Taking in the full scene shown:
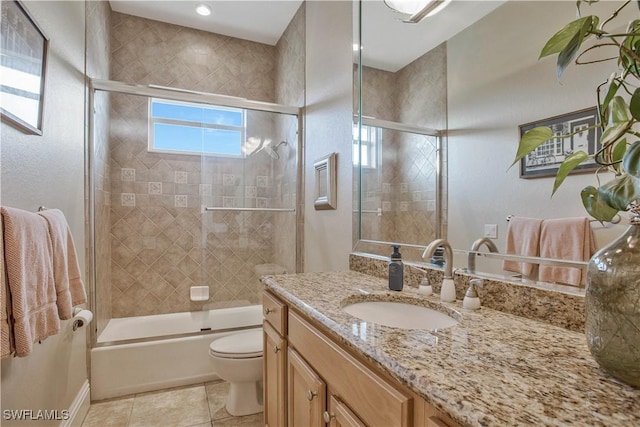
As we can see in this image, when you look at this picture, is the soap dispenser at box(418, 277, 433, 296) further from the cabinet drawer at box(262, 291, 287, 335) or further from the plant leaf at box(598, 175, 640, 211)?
the plant leaf at box(598, 175, 640, 211)

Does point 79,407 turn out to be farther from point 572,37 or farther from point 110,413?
point 572,37

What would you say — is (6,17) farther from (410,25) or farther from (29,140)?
(410,25)

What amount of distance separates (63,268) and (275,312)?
2.88 feet

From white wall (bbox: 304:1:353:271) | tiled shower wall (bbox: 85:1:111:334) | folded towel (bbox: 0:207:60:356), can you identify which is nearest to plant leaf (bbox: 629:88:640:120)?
white wall (bbox: 304:1:353:271)

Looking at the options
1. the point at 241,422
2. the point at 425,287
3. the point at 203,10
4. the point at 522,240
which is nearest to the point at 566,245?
the point at 522,240

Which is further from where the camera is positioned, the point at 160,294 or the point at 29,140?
the point at 160,294

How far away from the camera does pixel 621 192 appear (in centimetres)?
56

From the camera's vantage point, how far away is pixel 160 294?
9.51ft

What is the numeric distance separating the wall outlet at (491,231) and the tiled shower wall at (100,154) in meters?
2.38

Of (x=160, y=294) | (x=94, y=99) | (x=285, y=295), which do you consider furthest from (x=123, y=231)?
(x=285, y=295)

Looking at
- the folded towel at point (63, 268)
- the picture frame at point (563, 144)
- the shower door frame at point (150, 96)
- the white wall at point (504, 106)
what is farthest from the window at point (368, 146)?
the folded towel at point (63, 268)

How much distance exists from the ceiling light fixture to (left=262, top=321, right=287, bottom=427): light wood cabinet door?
159 cm

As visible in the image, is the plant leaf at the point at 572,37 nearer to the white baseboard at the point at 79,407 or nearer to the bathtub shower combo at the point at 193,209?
the bathtub shower combo at the point at 193,209

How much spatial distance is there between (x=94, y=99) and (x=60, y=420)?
6.53ft
